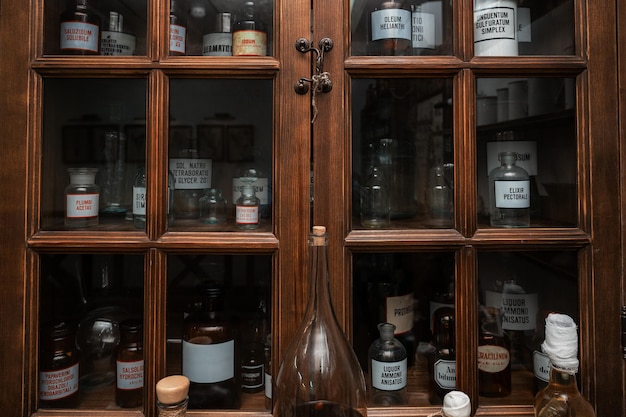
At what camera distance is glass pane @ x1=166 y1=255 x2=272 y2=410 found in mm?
844

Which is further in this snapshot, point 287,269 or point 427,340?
point 427,340

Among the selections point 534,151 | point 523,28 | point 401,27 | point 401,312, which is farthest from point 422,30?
point 401,312

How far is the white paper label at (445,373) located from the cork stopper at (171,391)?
492mm

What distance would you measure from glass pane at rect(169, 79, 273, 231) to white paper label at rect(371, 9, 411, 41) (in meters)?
0.25

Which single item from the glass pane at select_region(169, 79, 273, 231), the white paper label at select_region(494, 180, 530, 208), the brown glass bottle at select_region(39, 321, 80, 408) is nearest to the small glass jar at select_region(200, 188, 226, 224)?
the glass pane at select_region(169, 79, 273, 231)

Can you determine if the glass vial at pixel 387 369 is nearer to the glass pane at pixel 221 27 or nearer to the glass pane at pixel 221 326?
the glass pane at pixel 221 326

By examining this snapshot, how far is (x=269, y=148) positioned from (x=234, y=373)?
1.48ft

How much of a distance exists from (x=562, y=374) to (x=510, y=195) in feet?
1.11

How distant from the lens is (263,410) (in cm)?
83

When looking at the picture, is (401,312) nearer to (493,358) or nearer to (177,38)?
(493,358)

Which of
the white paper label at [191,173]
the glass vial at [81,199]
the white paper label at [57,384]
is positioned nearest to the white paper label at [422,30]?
the white paper label at [191,173]

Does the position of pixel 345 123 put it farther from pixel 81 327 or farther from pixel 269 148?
pixel 81 327

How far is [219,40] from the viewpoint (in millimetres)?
893

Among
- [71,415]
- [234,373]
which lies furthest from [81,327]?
[234,373]
